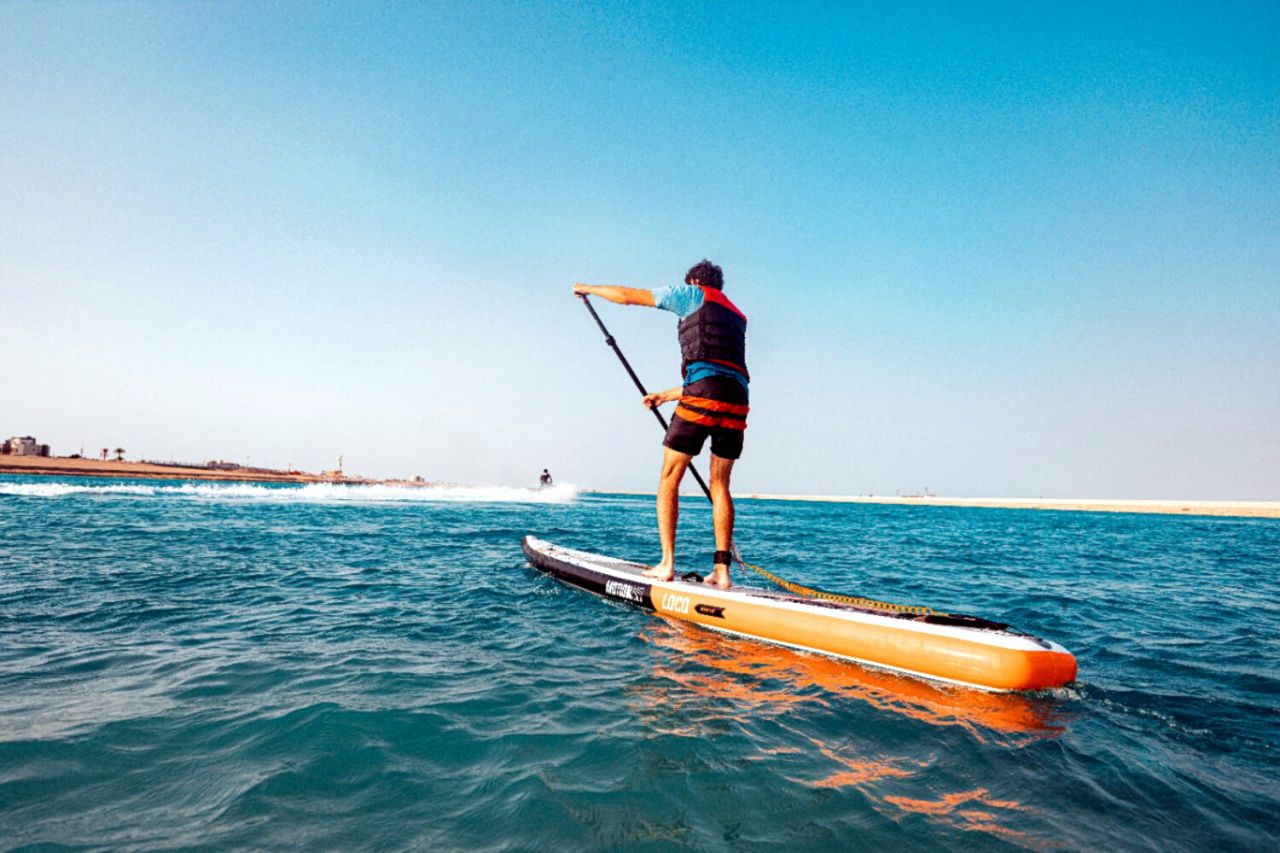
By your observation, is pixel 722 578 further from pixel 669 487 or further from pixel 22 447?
pixel 22 447

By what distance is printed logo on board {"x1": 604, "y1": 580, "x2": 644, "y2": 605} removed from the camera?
706cm

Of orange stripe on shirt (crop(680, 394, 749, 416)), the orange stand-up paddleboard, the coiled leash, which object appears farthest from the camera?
orange stripe on shirt (crop(680, 394, 749, 416))

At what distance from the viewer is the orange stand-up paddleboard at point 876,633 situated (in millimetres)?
4398

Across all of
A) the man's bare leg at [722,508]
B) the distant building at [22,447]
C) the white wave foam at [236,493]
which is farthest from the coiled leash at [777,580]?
the distant building at [22,447]

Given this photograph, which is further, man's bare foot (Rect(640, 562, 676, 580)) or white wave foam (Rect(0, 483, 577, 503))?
white wave foam (Rect(0, 483, 577, 503))

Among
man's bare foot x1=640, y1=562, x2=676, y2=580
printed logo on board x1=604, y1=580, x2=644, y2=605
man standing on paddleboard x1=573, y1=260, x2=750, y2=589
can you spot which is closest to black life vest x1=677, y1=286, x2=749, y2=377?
man standing on paddleboard x1=573, y1=260, x2=750, y2=589

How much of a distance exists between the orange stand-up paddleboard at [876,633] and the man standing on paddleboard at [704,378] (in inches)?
36.4

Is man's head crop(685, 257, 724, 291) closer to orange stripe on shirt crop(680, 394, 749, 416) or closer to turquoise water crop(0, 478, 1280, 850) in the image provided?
orange stripe on shirt crop(680, 394, 749, 416)

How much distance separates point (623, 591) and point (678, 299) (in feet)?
12.1

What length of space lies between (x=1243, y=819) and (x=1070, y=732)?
101 centimetres

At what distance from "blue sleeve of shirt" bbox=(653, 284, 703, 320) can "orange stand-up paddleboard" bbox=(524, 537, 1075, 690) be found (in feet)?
10.3

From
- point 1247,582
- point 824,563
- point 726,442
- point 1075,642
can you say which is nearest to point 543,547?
point 726,442

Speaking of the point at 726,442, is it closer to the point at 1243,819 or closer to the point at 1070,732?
the point at 1070,732

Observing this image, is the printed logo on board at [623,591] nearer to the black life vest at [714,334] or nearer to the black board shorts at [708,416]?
A: the black board shorts at [708,416]
